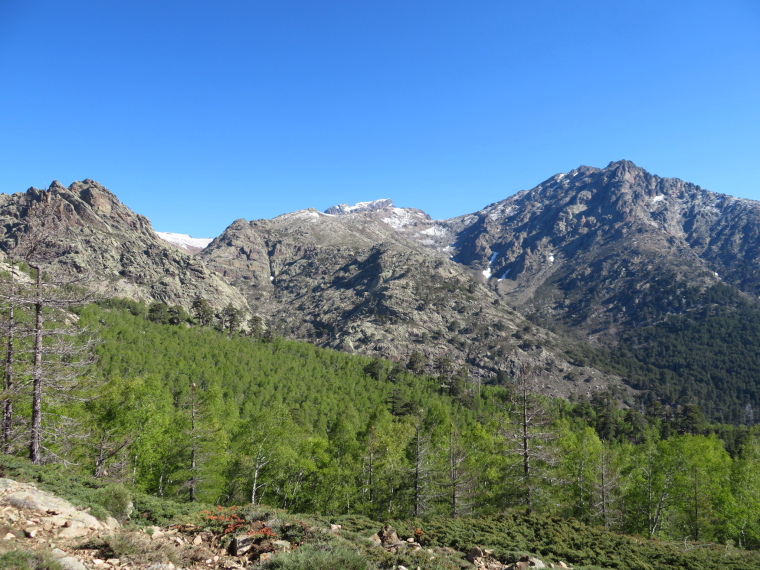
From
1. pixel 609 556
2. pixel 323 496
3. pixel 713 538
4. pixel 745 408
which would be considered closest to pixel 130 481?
pixel 323 496

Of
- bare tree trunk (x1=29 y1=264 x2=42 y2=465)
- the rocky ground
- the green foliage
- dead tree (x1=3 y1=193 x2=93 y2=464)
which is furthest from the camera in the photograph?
bare tree trunk (x1=29 y1=264 x2=42 y2=465)

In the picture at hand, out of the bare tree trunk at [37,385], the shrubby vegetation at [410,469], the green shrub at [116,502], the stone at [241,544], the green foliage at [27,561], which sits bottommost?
the shrubby vegetation at [410,469]

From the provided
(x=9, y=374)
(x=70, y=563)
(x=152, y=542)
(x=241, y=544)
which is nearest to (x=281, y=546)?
(x=241, y=544)

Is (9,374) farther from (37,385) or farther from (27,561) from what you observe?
(27,561)

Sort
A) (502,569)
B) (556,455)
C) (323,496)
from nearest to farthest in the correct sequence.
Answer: (502,569), (556,455), (323,496)

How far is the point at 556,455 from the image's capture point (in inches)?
1179

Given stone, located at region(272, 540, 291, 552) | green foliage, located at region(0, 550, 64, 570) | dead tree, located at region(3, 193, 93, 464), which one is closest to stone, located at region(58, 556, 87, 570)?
green foliage, located at region(0, 550, 64, 570)

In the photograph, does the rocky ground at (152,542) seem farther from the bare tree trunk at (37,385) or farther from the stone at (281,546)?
the bare tree trunk at (37,385)

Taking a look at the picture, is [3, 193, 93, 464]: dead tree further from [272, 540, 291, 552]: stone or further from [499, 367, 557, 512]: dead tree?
[499, 367, 557, 512]: dead tree

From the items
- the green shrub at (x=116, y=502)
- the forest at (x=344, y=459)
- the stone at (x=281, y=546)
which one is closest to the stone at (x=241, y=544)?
the stone at (x=281, y=546)

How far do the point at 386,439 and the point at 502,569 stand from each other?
2514 centimetres

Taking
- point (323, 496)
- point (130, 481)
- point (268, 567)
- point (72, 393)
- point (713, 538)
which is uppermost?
point (72, 393)

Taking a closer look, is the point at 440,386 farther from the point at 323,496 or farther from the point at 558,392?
the point at 558,392

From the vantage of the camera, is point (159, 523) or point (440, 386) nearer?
point (159, 523)
